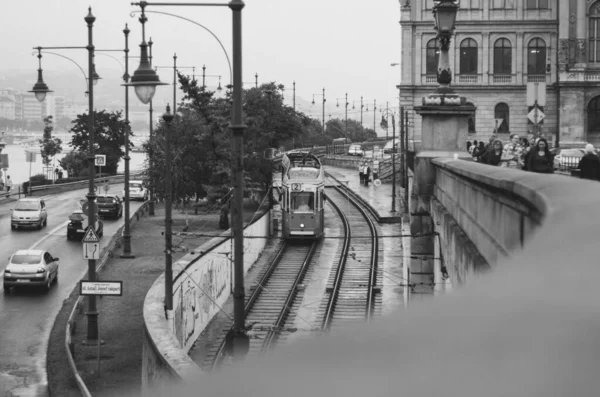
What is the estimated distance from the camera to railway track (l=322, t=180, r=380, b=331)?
1284 inches

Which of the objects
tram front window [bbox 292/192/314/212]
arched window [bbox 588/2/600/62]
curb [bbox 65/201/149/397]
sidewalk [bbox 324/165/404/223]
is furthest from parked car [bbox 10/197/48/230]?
arched window [bbox 588/2/600/62]

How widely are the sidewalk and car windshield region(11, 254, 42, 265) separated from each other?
24.7m

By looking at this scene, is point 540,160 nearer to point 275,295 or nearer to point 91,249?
point 91,249

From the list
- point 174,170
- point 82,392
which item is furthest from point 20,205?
point 82,392

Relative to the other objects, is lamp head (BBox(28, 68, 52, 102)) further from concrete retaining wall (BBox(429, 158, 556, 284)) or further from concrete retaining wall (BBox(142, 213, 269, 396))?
concrete retaining wall (BBox(429, 158, 556, 284))

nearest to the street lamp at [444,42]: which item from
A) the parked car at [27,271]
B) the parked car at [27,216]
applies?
the parked car at [27,271]

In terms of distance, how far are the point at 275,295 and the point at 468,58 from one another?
154 feet

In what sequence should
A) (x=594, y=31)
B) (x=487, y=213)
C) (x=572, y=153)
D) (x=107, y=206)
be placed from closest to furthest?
(x=487, y=213) → (x=572, y=153) → (x=107, y=206) → (x=594, y=31)

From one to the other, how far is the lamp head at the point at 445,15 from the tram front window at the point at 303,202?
96.7ft

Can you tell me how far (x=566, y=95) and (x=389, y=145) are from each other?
50.8 m

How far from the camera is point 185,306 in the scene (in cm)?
2658

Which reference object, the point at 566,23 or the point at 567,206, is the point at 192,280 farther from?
the point at 566,23

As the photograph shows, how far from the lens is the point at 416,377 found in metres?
1.50

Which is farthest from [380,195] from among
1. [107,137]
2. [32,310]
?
[32,310]
